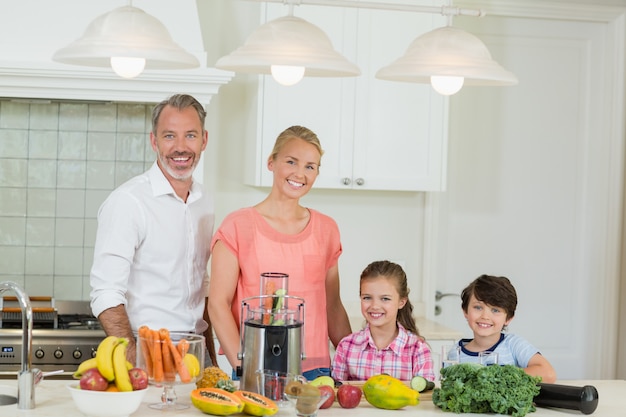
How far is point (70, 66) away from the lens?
147 inches

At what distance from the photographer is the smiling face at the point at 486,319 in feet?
9.64

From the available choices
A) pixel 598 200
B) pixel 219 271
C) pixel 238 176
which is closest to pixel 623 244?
pixel 598 200

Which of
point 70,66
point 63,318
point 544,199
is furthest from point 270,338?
point 544,199

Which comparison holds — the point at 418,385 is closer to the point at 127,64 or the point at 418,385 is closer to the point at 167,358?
the point at 167,358

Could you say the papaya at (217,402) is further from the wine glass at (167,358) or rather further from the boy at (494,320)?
the boy at (494,320)

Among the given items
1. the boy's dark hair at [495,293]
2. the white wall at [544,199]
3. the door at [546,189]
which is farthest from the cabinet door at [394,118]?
the boy's dark hair at [495,293]

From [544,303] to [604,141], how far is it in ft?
2.94

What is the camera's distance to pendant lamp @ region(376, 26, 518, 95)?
7.63 ft

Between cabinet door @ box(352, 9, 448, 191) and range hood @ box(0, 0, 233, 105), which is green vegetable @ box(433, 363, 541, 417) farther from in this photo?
cabinet door @ box(352, 9, 448, 191)

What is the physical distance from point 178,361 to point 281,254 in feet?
2.58

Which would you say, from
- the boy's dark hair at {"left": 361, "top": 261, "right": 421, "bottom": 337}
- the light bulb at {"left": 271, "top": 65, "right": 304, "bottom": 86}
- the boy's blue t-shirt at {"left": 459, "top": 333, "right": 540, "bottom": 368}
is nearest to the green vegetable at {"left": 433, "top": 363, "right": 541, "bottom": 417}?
the boy's blue t-shirt at {"left": 459, "top": 333, "right": 540, "bottom": 368}

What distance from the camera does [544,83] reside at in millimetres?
4902

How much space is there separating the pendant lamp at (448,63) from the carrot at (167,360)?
0.86 meters

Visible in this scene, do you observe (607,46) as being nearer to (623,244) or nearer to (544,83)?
(544,83)
